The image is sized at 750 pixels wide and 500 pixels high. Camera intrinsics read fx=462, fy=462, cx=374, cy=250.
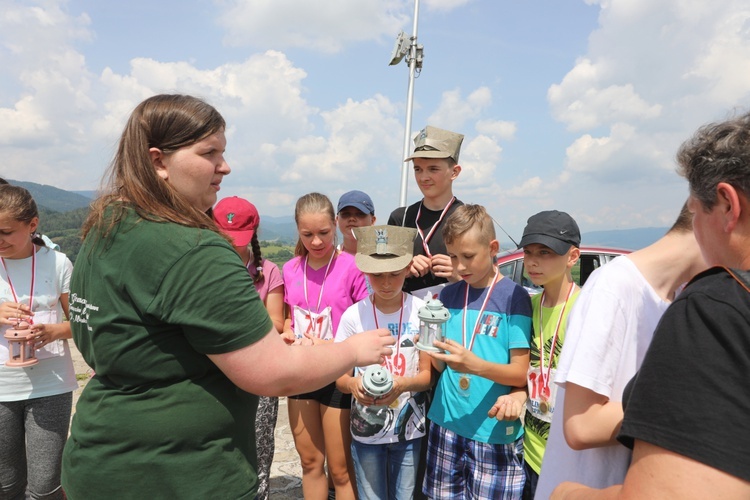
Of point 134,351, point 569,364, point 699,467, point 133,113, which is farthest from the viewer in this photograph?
point 133,113

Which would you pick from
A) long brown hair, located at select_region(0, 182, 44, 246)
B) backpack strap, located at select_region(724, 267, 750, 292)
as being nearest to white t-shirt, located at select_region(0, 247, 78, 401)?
long brown hair, located at select_region(0, 182, 44, 246)

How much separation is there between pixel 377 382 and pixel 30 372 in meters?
2.24

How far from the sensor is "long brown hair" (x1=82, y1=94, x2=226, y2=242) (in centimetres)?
152

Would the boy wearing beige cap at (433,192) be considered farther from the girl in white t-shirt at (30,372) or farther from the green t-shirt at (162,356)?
the girl in white t-shirt at (30,372)

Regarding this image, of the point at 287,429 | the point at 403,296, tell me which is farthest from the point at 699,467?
the point at 287,429

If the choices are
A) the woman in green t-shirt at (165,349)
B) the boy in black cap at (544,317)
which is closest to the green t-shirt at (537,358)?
the boy in black cap at (544,317)

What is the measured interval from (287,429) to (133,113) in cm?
424

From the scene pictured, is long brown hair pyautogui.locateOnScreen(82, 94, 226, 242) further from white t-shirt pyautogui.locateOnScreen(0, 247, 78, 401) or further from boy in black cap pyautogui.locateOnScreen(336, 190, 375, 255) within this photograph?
boy in black cap pyautogui.locateOnScreen(336, 190, 375, 255)

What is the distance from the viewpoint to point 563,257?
2.67 meters

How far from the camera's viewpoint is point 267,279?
3.38 m

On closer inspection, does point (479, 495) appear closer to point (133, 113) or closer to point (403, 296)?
point (403, 296)

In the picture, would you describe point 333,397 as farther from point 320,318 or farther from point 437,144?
point 437,144

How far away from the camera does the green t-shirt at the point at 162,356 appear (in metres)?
1.37

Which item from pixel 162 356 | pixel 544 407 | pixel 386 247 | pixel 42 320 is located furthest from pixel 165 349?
pixel 42 320
